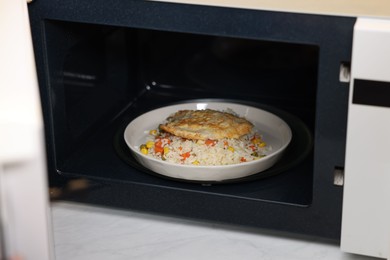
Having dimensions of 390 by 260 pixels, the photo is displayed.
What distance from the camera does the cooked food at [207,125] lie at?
1271mm

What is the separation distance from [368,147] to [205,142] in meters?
0.31

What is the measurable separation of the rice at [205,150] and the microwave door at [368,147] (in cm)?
23

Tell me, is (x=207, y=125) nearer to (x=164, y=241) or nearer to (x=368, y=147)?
(x=164, y=241)

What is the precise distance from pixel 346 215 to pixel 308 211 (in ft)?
0.21

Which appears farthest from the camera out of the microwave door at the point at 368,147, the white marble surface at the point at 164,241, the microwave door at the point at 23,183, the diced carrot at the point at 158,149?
the diced carrot at the point at 158,149

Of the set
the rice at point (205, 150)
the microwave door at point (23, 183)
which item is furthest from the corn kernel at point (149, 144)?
the microwave door at point (23, 183)

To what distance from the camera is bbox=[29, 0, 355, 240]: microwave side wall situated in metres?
1.05

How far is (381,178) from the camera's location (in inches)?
41.7

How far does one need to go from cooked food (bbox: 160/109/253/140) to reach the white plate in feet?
0.22

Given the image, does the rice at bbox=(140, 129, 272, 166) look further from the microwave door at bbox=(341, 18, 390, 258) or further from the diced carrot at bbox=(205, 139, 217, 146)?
the microwave door at bbox=(341, 18, 390, 258)

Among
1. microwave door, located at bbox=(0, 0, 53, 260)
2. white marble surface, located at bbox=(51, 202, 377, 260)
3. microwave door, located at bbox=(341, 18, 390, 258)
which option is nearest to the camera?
microwave door, located at bbox=(0, 0, 53, 260)

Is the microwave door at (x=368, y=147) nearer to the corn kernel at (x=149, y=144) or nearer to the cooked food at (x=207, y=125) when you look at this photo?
the cooked food at (x=207, y=125)

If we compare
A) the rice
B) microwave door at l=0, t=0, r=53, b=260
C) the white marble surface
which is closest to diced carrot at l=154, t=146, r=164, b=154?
the rice

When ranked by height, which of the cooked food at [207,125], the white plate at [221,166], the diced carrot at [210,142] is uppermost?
the cooked food at [207,125]
